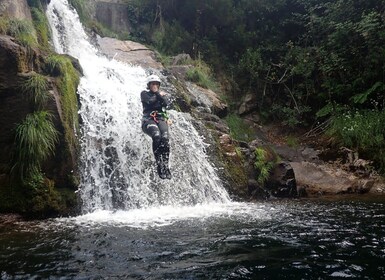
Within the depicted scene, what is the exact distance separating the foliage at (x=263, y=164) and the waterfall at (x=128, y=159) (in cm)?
126

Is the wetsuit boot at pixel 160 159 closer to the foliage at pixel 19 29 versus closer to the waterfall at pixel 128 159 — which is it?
the waterfall at pixel 128 159

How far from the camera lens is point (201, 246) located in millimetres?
4770

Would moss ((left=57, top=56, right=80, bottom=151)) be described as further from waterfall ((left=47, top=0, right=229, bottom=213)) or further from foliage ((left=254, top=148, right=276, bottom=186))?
foliage ((left=254, top=148, right=276, bottom=186))

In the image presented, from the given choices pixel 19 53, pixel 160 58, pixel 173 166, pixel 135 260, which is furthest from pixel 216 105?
pixel 135 260

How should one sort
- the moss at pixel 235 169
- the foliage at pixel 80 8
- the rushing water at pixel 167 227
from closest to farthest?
the rushing water at pixel 167 227
the moss at pixel 235 169
the foliage at pixel 80 8

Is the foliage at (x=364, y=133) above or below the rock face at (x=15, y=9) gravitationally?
below

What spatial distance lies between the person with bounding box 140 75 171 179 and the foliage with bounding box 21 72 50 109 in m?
2.11

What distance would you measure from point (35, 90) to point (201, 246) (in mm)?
4779

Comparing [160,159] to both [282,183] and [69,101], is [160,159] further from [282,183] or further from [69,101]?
[282,183]

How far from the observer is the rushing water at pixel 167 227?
397 cm

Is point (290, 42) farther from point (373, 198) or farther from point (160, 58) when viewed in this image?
point (373, 198)

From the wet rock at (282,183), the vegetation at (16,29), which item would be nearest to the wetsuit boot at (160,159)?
the wet rock at (282,183)

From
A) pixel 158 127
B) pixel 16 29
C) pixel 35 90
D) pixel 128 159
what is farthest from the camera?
pixel 16 29

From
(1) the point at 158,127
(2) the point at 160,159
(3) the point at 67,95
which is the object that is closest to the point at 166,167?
(2) the point at 160,159
